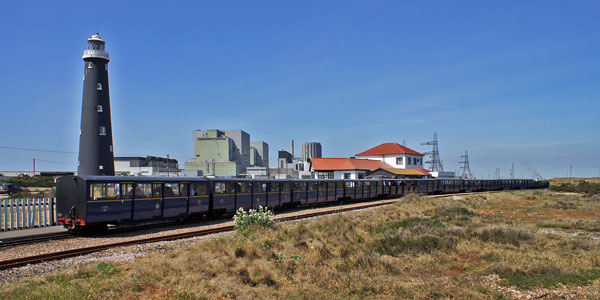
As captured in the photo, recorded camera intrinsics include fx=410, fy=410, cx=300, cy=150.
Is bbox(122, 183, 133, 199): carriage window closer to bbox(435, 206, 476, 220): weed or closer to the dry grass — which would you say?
the dry grass

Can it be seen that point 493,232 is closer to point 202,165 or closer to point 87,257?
point 87,257

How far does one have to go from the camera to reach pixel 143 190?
61.1ft

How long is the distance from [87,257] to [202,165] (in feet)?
264

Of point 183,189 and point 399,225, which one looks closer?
point 399,225

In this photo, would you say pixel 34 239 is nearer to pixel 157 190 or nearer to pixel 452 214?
pixel 157 190

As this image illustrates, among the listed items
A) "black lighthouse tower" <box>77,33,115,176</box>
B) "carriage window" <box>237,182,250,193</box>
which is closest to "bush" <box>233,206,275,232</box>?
"carriage window" <box>237,182,250,193</box>

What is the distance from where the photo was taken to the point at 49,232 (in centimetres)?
1748

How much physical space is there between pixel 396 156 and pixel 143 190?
64443mm

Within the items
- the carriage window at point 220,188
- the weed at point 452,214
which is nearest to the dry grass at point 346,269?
the weed at point 452,214

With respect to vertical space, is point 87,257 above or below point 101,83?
below

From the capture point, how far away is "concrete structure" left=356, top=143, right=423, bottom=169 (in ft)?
253

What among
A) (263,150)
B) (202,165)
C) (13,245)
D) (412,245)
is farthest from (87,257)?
(263,150)

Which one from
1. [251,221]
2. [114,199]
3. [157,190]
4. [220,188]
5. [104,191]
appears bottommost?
[251,221]

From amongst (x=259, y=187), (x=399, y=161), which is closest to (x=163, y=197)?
(x=259, y=187)
